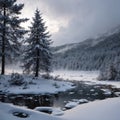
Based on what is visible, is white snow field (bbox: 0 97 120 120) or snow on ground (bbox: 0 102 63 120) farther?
white snow field (bbox: 0 97 120 120)

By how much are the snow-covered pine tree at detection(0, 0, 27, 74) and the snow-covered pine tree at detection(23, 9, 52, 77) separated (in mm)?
4113

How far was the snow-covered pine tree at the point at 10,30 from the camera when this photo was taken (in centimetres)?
3328

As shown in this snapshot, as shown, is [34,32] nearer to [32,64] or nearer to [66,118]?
[32,64]

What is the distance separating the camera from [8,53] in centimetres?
3350

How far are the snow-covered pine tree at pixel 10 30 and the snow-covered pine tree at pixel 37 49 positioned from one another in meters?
4.11

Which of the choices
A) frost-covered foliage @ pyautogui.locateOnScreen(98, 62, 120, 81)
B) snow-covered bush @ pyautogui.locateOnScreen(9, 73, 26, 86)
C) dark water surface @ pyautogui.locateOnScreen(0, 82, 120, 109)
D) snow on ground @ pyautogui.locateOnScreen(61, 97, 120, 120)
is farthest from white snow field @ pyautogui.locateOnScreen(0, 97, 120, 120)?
frost-covered foliage @ pyautogui.locateOnScreen(98, 62, 120, 81)

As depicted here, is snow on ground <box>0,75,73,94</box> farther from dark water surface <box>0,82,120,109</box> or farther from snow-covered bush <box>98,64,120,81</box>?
snow-covered bush <box>98,64,120,81</box>

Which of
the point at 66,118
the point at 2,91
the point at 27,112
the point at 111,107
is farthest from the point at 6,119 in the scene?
the point at 2,91

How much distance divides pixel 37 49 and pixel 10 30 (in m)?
5.74

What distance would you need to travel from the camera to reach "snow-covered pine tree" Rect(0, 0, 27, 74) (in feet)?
109

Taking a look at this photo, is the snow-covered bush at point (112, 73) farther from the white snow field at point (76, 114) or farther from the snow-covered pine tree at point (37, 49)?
the white snow field at point (76, 114)

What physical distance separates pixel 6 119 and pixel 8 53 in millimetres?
22203

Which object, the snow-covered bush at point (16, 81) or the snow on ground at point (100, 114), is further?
the snow-covered bush at point (16, 81)

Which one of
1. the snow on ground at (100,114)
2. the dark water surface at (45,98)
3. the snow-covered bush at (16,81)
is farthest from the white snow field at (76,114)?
the snow-covered bush at (16,81)
